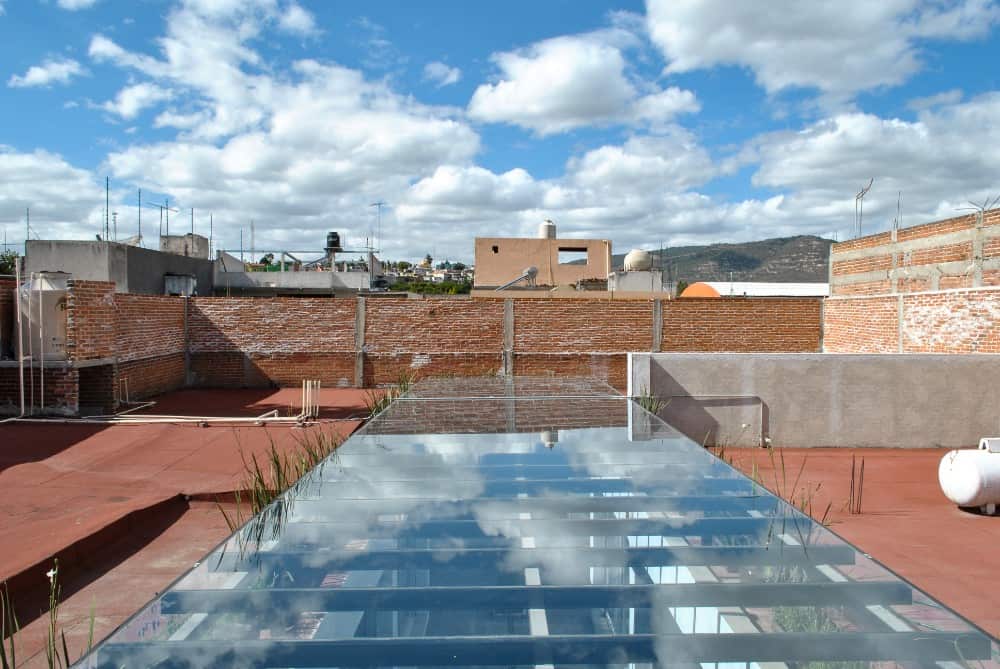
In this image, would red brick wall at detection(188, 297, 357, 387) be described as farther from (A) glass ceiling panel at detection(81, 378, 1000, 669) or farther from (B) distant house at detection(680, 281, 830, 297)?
(B) distant house at detection(680, 281, 830, 297)

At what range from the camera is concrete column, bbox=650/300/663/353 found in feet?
62.5

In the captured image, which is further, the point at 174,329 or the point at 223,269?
the point at 223,269

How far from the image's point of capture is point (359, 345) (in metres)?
19.0

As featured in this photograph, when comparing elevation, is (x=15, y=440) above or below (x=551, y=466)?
below

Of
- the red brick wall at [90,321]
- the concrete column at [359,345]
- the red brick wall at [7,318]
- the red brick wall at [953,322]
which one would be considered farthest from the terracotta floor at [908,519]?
the red brick wall at [7,318]

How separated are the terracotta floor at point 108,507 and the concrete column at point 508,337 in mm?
6327

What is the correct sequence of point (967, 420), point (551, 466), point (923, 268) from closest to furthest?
point (551, 466) → point (967, 420) → point (923, 268)

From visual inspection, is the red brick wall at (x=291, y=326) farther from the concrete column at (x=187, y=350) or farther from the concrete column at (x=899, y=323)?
the concrete column at (x=899, y=323)

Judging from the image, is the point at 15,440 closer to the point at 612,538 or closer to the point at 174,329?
the point at 174,329

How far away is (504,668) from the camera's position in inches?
90.2

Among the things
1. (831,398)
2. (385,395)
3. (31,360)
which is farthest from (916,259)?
(31,360)

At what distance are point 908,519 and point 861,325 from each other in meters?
10.8

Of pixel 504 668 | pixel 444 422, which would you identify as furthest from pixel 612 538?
pixel 444 422

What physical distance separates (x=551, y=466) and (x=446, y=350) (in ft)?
44.5
